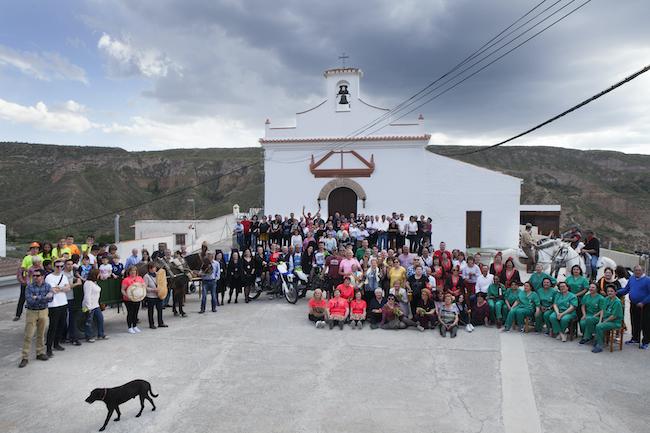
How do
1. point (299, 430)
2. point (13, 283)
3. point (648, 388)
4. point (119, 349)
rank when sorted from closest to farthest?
1. point (299, 430)
2. point (648, 388)
3. point (119, 349)
4. point (13, 283)

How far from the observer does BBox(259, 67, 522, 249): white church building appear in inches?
798

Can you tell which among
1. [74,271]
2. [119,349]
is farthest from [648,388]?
[74,271]

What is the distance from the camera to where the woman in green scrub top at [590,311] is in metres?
8.53

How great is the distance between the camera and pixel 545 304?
9312 millimetres

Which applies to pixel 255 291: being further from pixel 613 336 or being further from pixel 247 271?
pixel 613 336

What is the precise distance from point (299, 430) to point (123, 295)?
545 centimetres

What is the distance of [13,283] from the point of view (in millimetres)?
15133

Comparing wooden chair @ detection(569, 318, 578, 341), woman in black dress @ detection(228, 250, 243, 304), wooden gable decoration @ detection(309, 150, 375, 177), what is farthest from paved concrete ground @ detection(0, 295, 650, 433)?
wooden gable decoration @ detection(309, 150, 375, 177)

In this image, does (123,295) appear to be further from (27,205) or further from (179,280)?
(27,205)

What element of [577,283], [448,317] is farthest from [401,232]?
[577,283]

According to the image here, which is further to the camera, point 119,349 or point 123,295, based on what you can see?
point 123,295

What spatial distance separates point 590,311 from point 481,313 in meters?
2.02

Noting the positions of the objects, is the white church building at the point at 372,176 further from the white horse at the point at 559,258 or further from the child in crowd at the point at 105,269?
the child in crowd at the point at 105,269

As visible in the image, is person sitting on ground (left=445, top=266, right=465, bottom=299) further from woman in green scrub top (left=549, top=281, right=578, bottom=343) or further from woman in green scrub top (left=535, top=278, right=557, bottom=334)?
woman in green scrub top (left=549, top=281, right=578, bottom=343)
